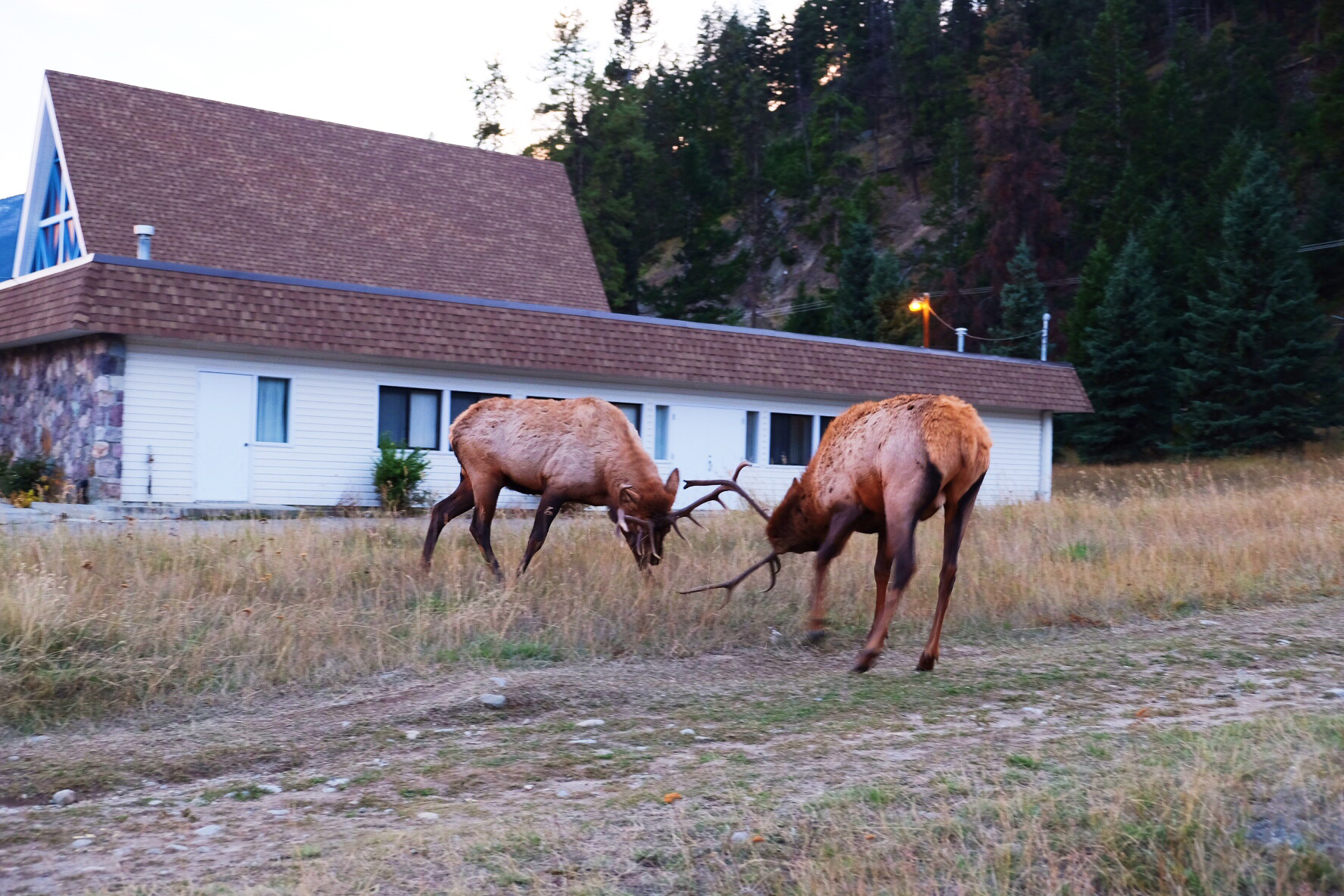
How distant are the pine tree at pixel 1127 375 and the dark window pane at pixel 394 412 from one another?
28.8m

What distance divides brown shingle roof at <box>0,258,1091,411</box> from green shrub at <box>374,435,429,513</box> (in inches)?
70.8

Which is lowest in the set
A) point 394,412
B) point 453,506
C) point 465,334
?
point 453,506

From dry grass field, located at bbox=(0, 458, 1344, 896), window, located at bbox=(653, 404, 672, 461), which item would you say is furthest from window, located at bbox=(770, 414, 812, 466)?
dry grass field, located at bbox=(0, 458, 1344, 896)

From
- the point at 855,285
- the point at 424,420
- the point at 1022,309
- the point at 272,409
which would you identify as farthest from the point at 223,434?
the point at 1022,309

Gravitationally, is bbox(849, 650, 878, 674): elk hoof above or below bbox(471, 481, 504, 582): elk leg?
below

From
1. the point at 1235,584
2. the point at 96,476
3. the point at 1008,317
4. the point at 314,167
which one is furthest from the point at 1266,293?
the point at 96,476

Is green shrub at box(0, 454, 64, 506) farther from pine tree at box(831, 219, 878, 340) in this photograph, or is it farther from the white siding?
pine tree at box(831, 219, 878, 340)

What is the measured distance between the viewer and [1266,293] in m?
42.1

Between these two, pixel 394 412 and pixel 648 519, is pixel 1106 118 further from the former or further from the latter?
pixel 648 519

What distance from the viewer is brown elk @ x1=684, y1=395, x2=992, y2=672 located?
8.59m

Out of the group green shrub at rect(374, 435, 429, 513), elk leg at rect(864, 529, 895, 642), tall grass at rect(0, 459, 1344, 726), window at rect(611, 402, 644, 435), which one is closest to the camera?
tall grass at rect(0, 459, 1344, 726)

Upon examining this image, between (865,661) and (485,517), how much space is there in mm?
5038

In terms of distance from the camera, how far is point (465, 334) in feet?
77.9

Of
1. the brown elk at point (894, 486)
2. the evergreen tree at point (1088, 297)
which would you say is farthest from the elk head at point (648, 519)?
the evergreen tree at point (1088, 297)
